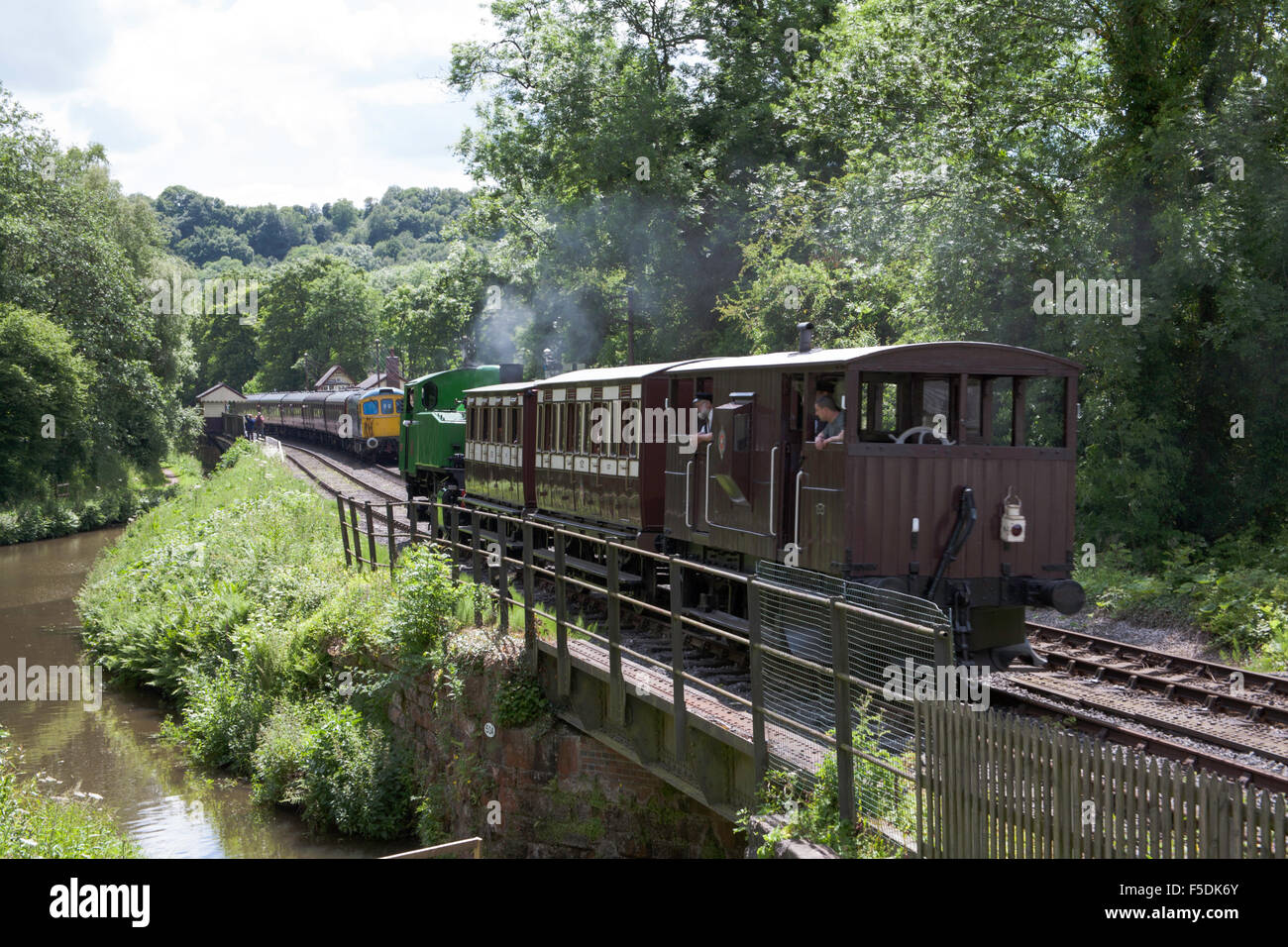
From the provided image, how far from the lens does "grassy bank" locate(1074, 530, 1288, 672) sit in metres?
12.4

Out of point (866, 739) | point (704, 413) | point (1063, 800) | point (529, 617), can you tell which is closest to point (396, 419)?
point (704, 413)

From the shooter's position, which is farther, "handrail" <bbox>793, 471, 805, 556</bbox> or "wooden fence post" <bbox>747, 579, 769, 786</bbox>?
"handrail" <bbox>793, 471, 805, 556</bbox>

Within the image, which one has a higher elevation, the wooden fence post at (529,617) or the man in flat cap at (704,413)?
the man in flat cap at (704,413)

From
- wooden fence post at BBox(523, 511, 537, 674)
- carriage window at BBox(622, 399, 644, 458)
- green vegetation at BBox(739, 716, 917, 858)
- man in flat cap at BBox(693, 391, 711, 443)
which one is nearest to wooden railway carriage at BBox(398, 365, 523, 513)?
carriage window at BBox(622, 399, 644, 458)

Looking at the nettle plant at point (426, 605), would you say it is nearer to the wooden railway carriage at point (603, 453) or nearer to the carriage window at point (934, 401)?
the wooden railway carriage at point (603, 453)

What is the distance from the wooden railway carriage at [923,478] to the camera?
9188mm

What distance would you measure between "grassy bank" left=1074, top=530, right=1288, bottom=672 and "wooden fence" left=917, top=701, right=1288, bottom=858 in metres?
7.63

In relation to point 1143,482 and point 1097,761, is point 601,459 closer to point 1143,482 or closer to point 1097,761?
point 1143,482

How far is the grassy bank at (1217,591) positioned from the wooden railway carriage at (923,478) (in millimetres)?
3623

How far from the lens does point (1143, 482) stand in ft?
53.9

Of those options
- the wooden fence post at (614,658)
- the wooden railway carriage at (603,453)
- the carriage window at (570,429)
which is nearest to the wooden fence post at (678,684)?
the wooden fence post at (614,658)

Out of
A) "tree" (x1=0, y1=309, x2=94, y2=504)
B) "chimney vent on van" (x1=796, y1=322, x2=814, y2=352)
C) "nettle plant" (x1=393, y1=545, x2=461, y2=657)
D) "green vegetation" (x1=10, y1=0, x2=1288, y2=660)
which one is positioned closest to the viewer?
"chimney vent on van" (x1=796, y1=322, x2=814, y2=352)

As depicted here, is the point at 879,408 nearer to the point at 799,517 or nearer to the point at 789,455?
the point at 789,455

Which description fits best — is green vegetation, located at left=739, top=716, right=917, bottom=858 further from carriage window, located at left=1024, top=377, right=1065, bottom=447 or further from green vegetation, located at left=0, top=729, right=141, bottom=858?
green vegetation, located at left=0, top=729, right=141, bottom=858
